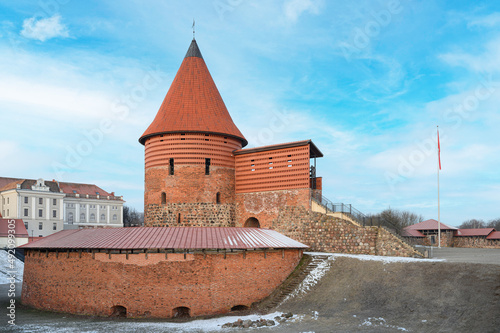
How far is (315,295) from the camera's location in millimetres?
18094

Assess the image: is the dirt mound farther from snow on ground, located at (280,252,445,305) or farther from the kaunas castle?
the kaunas castle

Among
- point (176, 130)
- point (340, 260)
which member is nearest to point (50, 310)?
point (176, 130)

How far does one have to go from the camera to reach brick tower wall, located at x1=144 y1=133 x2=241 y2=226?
2608cm

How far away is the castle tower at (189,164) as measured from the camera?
85.8 feet

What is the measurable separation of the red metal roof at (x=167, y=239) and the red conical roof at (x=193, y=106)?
8.17 metres

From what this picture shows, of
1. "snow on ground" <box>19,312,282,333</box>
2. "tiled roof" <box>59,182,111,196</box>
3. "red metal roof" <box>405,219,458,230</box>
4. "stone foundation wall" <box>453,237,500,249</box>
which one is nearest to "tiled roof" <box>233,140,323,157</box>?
"snow on ground" <box>19,312,282,333</box>

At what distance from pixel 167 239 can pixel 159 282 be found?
1.93 meters

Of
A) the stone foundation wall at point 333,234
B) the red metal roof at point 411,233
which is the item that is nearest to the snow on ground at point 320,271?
the stone foundation wall at point 333,234

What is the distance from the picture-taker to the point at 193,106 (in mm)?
27906

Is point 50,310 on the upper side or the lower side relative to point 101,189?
lower

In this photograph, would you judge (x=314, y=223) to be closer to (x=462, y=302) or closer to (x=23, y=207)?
(x=462, y=302)

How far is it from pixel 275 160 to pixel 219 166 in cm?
365

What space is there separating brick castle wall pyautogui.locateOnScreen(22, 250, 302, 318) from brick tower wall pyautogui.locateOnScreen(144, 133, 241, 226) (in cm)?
738

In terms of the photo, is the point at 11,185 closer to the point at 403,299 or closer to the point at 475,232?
the point at 475,232
